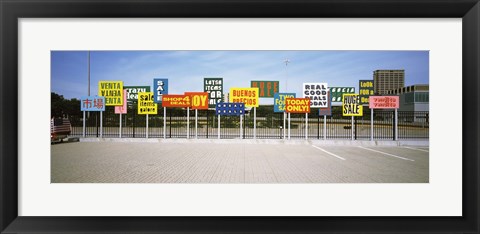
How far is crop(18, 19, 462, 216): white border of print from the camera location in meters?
3.82

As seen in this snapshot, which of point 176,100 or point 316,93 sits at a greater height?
point 316,93

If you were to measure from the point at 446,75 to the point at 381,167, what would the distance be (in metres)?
4.87

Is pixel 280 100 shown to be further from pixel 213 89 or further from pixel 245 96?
pixel 213 89

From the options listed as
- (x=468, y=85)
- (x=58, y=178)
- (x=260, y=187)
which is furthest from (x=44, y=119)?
(x=468, y=85)

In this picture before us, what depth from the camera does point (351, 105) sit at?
16125 millimetres

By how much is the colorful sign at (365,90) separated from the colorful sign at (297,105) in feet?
11.8

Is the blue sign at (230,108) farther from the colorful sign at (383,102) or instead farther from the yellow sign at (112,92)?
the colorful sign at (383,102)

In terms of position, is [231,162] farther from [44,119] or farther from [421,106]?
[421,106]

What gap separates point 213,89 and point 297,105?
5.73m

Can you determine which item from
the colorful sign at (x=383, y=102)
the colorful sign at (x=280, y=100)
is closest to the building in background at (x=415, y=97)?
the colorful sign at (x=383, y=102)

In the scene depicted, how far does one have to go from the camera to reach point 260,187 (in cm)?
466

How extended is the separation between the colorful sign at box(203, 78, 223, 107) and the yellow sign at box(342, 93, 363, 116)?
8237 millimetres

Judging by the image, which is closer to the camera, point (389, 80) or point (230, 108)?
point (230, 108)
